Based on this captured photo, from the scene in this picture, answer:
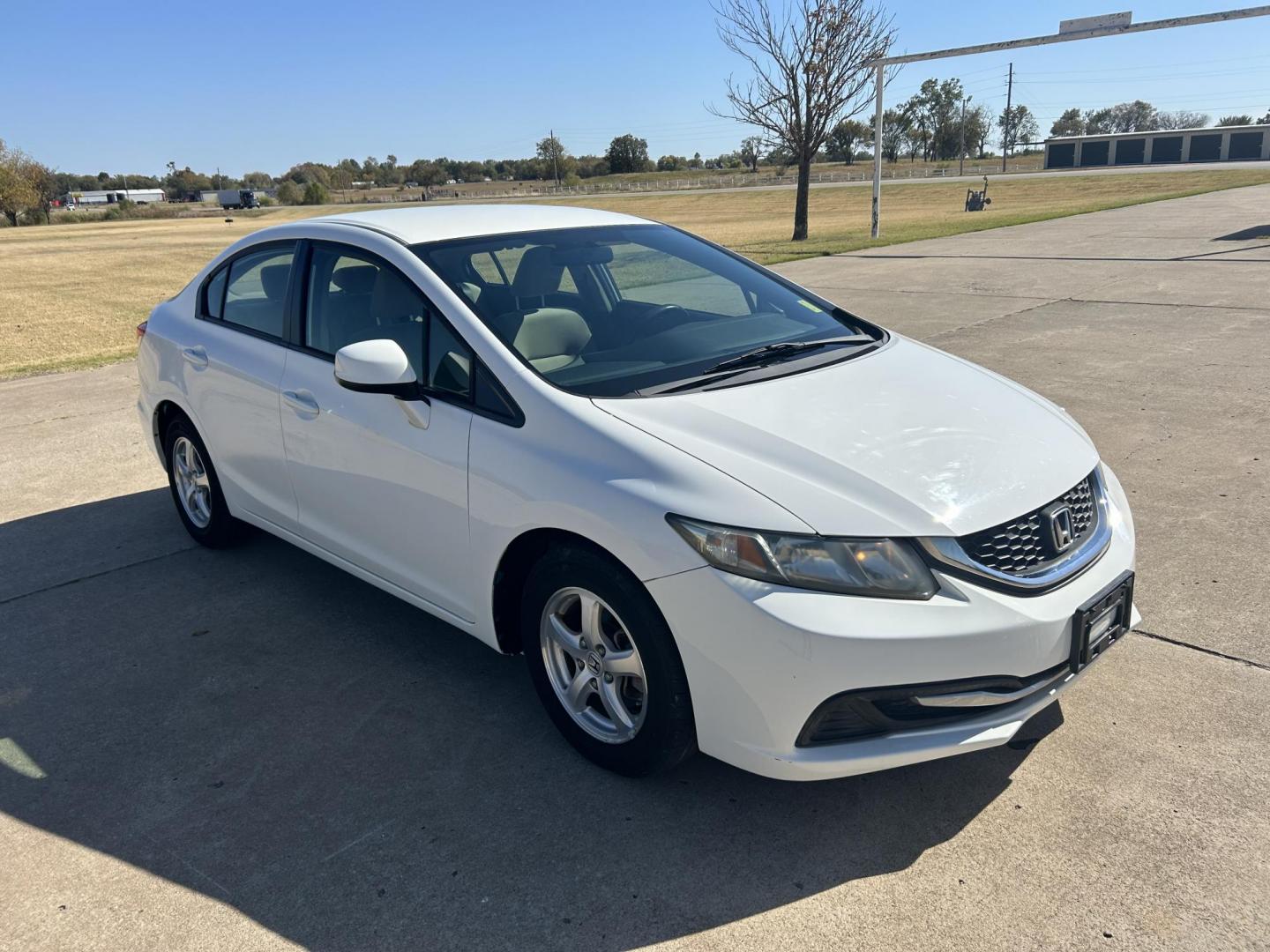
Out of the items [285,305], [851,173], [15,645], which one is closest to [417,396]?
[285,305]

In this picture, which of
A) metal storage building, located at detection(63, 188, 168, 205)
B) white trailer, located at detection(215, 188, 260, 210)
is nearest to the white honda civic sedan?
white trailer, located at detection(215, 188, 260, 210)

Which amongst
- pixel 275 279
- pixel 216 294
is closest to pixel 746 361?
pixel 275 279

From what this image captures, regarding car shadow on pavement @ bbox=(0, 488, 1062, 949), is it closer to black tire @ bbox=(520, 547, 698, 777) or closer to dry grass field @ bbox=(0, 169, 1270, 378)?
black tire @ bbox=(520, 547, 698, 777)

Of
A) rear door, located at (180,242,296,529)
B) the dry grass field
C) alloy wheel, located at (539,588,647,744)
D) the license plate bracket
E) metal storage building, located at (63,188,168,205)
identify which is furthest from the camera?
metal storage building, located at (63,188,168,205)

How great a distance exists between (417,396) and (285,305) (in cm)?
120

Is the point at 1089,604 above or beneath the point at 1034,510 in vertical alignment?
beneath

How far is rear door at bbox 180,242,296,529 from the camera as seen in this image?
416cm

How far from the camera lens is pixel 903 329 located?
32.5ft

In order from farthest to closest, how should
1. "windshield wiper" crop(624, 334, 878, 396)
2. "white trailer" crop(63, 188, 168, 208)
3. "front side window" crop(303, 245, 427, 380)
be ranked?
"white trailer" crop(63, 188, 168, 208), "front side window" crop(303, 245, 427, 380), "windshield wiper" crop(624, 334, 878, 396)

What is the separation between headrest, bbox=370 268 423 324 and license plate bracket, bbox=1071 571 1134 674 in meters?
2.35

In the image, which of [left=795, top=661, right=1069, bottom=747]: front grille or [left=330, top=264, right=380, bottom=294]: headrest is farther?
[left=330, top=264, right=380, bottom=294]: headrest

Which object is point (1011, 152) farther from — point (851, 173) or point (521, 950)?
point (521, 950)

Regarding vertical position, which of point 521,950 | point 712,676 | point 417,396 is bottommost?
point 521,950

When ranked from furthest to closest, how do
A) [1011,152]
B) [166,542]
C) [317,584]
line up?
[1011,152] → [166,542] → [317,584]
